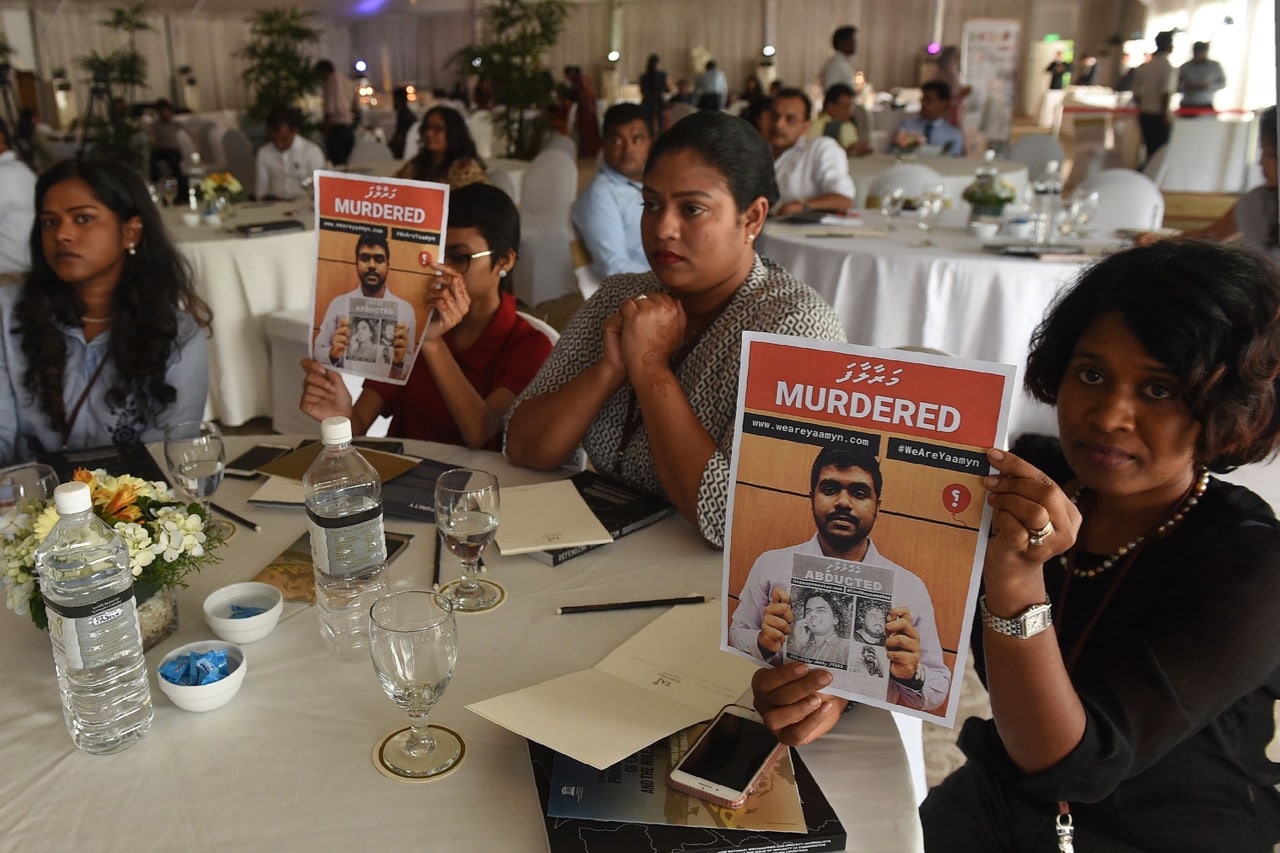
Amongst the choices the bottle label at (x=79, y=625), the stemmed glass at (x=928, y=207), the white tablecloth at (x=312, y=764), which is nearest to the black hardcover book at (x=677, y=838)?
the white tablecloth at (x=312, y=764)

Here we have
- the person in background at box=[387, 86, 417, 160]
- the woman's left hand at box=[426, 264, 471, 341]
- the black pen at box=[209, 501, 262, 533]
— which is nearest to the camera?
the black pen at box=[209, 501, 262, 533]

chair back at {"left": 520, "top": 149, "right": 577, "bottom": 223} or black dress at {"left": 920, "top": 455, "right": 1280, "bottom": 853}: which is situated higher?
chair back at {"left": 520, "top": 149, "right": 577, "bottom": 223}

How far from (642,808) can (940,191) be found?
3.80 meters

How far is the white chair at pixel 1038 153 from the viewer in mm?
7320

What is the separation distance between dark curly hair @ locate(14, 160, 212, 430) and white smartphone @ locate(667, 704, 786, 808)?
172 centimetres

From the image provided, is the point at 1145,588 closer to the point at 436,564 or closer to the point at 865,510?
the point at 865,510

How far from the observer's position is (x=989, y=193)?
4.11m

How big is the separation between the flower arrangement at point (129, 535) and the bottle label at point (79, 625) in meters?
0.08

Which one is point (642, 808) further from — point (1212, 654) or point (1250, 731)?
point (1250, 731)

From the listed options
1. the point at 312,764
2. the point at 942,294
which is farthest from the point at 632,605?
the point at 942,294

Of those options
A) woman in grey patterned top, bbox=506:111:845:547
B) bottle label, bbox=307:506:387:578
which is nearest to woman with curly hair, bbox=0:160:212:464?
woman in grey patterned top, bbox=506:111:845:547

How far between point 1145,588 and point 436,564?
3.17 feet

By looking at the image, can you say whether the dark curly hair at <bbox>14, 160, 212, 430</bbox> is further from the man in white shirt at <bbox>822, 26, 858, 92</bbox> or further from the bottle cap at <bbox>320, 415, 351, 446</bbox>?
the man in white shirt at <bbox>822, 26, 858, 92</bbox>

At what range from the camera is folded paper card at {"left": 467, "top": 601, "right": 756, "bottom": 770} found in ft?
3.13
